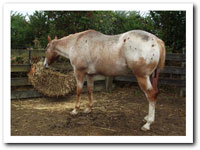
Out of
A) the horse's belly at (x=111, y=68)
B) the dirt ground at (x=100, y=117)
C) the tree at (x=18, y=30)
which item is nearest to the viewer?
the dirt ground at (x=100, y=117)

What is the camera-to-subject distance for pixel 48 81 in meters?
5.54

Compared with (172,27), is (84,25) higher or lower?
higher

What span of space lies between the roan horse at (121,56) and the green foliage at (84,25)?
1.55 m

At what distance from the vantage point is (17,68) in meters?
5.64

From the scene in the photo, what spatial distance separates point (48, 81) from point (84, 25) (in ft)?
7.77

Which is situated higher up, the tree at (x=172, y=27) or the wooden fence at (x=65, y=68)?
the tree at (x=172, y=27)

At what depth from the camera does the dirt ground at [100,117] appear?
3.74 meters

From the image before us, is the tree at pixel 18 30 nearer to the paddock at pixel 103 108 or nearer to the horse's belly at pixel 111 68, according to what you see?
the paddock at pixel 103 108

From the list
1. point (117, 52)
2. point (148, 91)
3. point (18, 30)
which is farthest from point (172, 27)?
point (18, 30)

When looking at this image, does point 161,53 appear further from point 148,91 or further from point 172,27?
point 172,27

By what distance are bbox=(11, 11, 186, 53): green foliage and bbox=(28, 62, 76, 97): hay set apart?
1419mm

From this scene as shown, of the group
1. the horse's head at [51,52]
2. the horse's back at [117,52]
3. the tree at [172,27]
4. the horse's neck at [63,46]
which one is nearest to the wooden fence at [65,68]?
the tree at [172,27]
